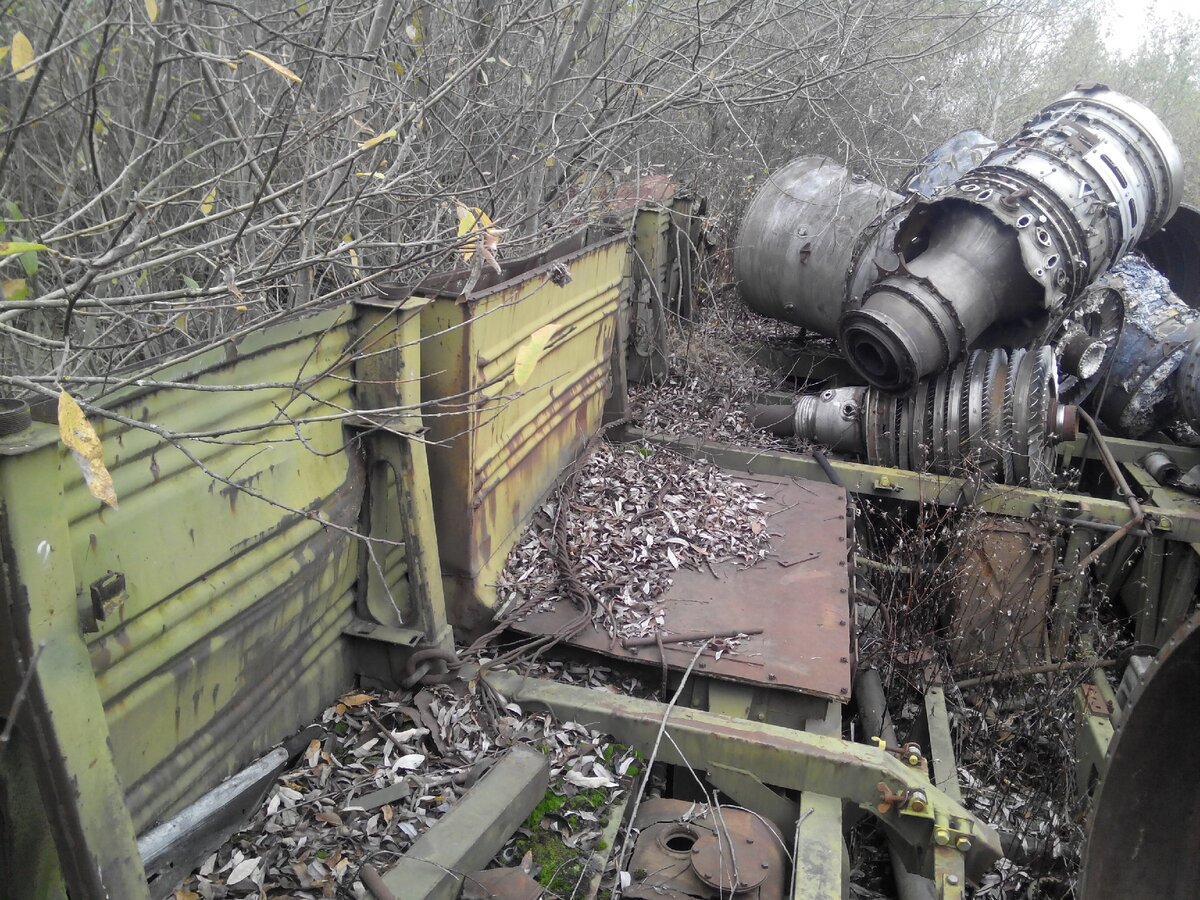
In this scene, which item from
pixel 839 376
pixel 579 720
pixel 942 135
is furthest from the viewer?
pixel 942 135

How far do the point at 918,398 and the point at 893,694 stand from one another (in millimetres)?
1924

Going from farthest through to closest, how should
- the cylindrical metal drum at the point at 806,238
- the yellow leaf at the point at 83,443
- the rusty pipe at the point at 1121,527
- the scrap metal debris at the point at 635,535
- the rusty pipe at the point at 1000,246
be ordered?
the cylindrical metal drum at the point at 806,238 < the rusty pipe at the point at 1000,246 < the rusty pipe at the point at 1121,527 < the scrap metal debris at the point at 635,535 < the yellow leaf at the point at 83,443

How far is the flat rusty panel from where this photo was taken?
2750mm

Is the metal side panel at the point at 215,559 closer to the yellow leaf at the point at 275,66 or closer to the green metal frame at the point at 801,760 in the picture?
A: the yellow leaf at the point at 275,66

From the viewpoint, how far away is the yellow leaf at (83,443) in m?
1.14

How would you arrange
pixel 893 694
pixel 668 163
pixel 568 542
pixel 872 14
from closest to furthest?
pixel 568 542 → pixel 893 694 → pixel 872 14 → pixel 668 163

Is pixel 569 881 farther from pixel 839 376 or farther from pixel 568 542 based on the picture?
pixel 839 376

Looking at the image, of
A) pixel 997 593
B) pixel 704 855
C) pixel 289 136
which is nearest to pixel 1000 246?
pixel 997 593

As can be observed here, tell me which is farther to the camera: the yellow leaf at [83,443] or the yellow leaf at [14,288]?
the yellow leaf at [14,288]

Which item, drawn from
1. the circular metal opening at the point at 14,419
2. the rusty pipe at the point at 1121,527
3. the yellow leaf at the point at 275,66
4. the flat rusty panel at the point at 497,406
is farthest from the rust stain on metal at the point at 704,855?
the rusty pipe at the point at 1121,527

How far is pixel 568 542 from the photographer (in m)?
3.65

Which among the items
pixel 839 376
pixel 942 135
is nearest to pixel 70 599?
pixel 839 376

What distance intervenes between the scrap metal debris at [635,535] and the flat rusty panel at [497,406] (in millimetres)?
127

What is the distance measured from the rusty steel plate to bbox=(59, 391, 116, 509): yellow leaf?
6.79 feet
